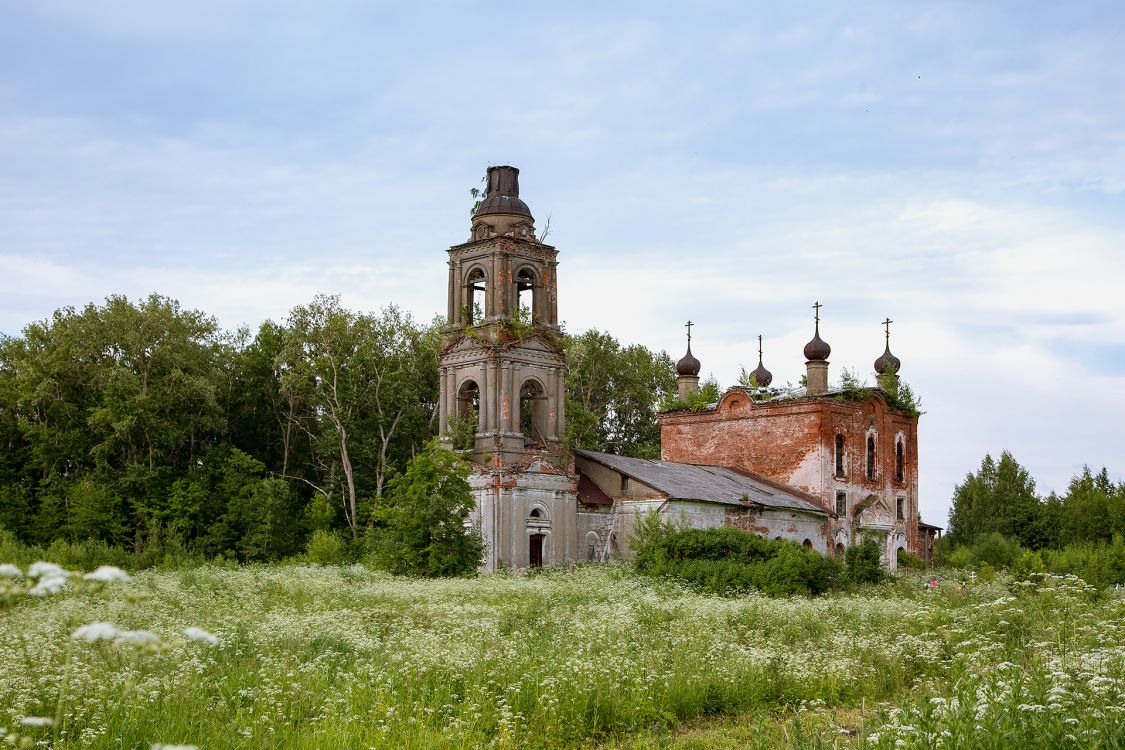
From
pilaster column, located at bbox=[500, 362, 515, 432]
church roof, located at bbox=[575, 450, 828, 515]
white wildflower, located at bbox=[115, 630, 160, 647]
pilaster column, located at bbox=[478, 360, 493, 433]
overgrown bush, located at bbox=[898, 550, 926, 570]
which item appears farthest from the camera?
overgrown bush, located at bbox=[898, 550, 926, 570]

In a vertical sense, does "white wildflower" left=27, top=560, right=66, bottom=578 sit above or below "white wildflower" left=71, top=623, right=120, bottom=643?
above

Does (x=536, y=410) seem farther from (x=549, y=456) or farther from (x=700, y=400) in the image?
(x=700, y=400)

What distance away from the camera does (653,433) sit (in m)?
61.6

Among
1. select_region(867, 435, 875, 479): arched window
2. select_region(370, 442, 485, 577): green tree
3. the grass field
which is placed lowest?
the grass field

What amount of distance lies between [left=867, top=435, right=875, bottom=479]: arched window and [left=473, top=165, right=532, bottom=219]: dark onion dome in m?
16.4

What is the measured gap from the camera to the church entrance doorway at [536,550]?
3319 cm

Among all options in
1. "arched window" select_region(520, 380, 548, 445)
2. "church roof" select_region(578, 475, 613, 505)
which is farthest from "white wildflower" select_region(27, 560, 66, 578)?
"church roof" select_region(578, 475, 613, 505)

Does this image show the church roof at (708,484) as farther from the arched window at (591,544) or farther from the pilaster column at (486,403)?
the pilaster column at (486,403)

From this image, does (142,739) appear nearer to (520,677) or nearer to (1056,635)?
(520,677)

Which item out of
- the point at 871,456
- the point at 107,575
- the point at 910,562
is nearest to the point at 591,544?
the point at 871,456

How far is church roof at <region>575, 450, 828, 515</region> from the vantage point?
115 feet

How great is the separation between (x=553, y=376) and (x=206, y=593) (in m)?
16.5

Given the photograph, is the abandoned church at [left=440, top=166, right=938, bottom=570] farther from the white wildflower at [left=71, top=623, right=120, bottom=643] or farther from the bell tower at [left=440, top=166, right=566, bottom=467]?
the white wildflower at [left=71, top=623, right=120, bottom=643]

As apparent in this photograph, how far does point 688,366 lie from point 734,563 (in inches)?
770
